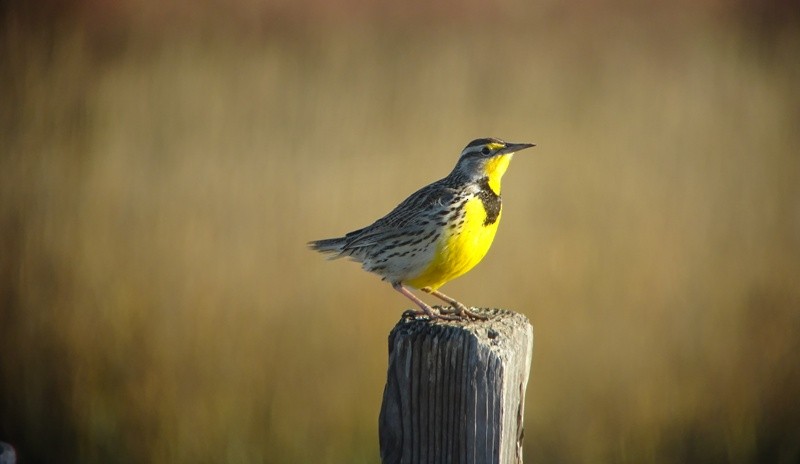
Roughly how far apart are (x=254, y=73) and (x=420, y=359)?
9.73ft

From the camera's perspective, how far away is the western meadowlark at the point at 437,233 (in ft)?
9.31

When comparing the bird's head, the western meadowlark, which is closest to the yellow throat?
the western meadowlark

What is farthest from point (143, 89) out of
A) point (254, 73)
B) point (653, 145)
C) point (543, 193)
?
point (653, 145)

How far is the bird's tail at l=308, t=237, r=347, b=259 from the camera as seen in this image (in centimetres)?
329

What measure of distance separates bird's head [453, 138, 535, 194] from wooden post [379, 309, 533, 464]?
53.5 inches

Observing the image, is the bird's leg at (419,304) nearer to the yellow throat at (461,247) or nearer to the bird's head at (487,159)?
the yellow throat at (461,247)

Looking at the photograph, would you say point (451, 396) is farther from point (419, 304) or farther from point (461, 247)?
point (461, 247)

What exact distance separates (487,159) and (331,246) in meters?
0.62

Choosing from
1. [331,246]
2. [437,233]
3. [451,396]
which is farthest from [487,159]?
[451,396]

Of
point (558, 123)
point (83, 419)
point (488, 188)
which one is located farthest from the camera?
point (558, 123)

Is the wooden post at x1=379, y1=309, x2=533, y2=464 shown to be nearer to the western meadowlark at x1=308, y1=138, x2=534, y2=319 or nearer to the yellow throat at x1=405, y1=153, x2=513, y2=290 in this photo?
the western meadowlark at x1=308, y1=138, x2=534, y2=319

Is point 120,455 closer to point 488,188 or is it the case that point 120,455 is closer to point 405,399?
point 488,188

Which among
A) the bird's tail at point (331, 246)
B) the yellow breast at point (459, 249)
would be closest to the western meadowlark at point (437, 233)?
the yellow breast at point (459, 249)

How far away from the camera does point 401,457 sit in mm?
1787
